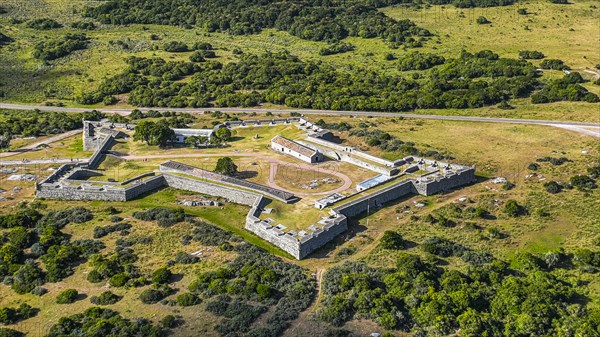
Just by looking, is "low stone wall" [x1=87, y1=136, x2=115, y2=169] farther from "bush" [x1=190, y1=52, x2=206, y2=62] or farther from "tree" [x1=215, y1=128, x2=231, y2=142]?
"bush" [x1=190, y1=52, x2=206, y2=62]

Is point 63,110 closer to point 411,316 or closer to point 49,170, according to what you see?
point 49,170

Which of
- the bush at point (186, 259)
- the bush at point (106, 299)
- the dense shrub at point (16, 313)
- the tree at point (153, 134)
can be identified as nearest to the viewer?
the dense shrub at point (16, 313)

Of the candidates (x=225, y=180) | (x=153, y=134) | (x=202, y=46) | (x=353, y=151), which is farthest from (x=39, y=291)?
(x=202, y=46)

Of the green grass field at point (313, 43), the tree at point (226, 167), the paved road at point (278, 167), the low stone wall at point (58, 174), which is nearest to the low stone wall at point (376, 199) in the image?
the paved road at point (278, 167)

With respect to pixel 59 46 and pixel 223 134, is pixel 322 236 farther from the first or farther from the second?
pixel 59 46

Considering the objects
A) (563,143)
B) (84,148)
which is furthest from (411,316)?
(84,148)

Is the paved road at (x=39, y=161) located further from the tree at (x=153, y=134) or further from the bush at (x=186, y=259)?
the bush at (x=186, y=259)
